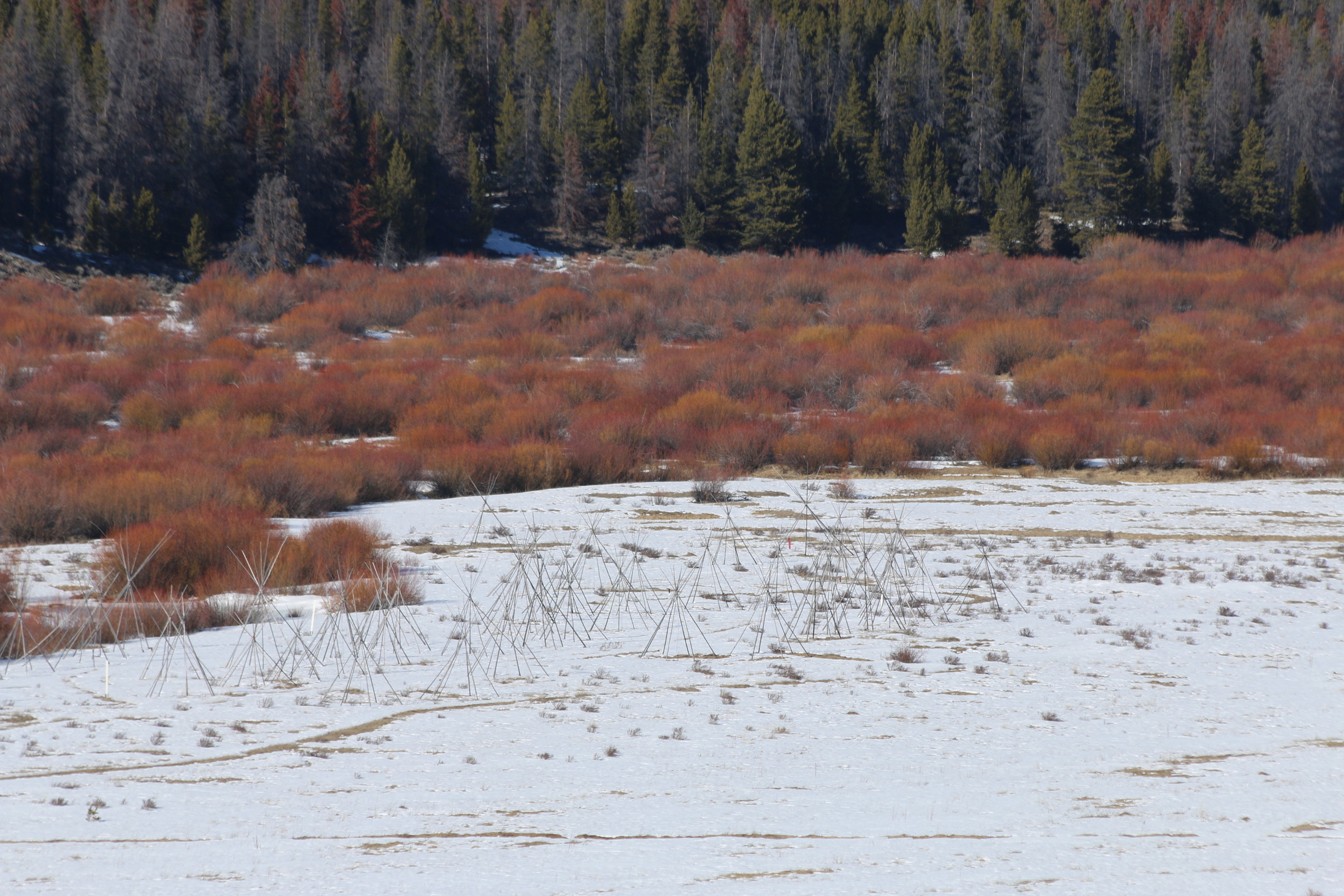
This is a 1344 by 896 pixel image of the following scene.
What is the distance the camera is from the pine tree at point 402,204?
40.3 metres

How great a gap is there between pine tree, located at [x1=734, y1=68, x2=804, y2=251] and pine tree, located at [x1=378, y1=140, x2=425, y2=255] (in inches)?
519

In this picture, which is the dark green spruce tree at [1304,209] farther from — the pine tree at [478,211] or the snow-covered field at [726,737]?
the snow-covered field at [726,737]

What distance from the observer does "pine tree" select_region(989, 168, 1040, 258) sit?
41500mm

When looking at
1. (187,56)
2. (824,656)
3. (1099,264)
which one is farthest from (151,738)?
(187,56)

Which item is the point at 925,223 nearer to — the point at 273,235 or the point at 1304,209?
the point at 1304,209

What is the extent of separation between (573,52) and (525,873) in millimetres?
63064

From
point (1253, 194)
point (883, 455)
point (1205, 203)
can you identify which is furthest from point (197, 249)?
point (1253, 194)

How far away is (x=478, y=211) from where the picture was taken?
4353 centimetres

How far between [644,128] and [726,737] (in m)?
53.2

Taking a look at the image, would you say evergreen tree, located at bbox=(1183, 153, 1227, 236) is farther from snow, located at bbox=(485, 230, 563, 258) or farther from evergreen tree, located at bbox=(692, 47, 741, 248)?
snow, located at bbox=(485, 230, 563, 258)

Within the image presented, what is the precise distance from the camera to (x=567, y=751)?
4668 millimetres

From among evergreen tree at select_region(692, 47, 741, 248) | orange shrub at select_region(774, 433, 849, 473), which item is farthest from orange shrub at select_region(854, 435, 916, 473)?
evergreen tree at select_region(692, 47, 741, 248)

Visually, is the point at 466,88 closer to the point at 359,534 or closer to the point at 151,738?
the point at 359,534

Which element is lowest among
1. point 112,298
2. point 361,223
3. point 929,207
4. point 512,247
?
point 112,298
